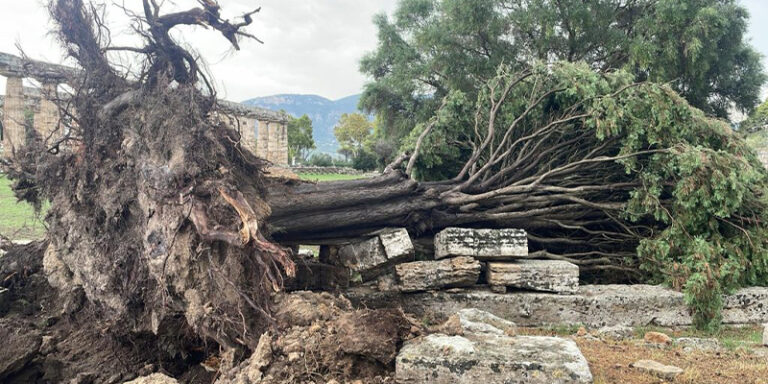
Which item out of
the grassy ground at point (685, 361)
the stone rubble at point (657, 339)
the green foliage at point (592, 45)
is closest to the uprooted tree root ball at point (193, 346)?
the grassy ground at point (685, 361)

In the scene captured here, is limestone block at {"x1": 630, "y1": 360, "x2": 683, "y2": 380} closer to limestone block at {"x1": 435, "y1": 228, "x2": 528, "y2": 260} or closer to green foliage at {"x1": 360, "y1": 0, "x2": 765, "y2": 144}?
limestone block at {"x1": 435, "y1": 228, "x2": 528, "y2": 260}

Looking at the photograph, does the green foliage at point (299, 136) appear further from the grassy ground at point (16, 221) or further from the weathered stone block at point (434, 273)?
the weathered stone block at point (434, 273)

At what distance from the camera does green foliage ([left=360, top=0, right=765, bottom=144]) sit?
53.2 ft

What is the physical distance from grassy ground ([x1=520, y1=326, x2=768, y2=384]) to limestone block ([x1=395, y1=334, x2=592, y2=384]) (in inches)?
14.0

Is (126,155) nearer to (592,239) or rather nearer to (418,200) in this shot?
(418,200)

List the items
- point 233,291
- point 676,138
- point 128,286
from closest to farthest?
point 233,291, point 128,286, point 676,138

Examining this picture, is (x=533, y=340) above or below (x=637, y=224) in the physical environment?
below

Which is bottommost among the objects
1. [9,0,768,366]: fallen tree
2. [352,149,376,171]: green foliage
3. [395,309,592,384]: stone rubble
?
[395,309,592,384]: stone rubble

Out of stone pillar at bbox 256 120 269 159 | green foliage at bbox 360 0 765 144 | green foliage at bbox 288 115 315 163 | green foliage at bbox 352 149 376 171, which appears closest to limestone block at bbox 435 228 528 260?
green foliage at bbox 360 0 765 144

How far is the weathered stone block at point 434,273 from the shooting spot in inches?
234

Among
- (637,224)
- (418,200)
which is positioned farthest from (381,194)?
(637,224)

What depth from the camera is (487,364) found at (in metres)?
3.29

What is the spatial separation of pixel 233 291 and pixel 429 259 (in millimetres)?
3207

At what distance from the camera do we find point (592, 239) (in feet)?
23.1
